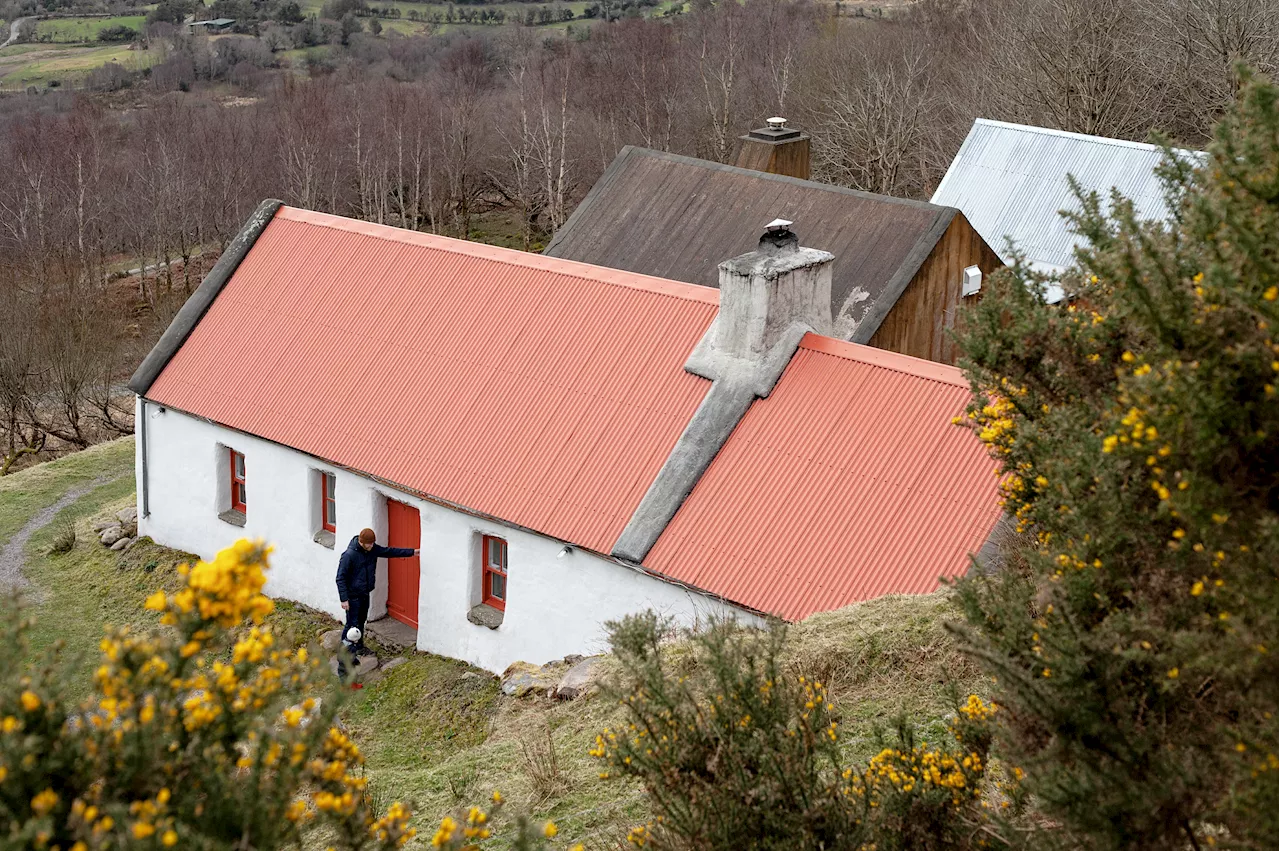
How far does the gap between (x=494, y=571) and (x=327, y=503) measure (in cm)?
322

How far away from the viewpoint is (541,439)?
1584 centimetres

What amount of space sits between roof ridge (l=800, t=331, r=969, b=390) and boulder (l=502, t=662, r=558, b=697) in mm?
5105

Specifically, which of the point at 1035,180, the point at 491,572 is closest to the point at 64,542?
the point at 491,572

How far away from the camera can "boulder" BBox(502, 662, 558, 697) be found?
1338 centimetres

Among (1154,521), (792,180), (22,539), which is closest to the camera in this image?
(1154,521)

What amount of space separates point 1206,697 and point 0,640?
5.60m

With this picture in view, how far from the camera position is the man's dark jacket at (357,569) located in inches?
608

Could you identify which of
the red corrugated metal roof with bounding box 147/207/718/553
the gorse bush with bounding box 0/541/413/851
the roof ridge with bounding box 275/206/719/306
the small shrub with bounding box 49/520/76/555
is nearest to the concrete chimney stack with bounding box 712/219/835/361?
the red corrugated metal roof with bounding box 147/207/718/553

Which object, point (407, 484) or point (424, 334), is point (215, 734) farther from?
point (424, 334)

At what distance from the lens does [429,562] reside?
16.3m

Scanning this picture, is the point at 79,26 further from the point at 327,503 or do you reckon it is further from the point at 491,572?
the point at 491,572

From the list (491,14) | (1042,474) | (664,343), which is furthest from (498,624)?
(491,14)

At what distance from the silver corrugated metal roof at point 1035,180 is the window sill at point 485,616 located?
16249 millimetres

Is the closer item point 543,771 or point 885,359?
point 543,771
